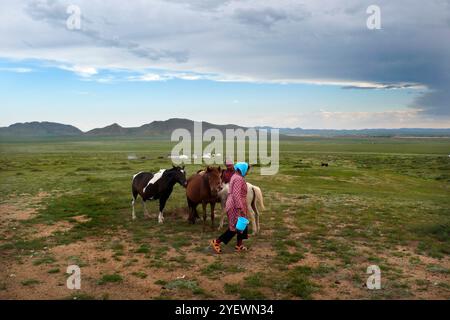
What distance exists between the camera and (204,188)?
12.8 meters

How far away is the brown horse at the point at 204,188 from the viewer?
12.2 meters

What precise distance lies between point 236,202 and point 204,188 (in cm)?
253

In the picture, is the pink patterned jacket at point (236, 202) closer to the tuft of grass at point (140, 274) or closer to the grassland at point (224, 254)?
the grassland at point (224, 254)

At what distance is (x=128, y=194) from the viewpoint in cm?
2039

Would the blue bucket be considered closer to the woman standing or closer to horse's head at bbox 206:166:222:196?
the woman standing

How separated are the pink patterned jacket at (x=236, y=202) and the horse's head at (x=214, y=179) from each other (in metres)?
1.38

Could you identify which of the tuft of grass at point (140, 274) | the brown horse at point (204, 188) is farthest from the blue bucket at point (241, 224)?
the tuft of grass at point (140, 274)

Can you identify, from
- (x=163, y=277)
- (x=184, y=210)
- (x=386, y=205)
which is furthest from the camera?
(x=386, y=205)

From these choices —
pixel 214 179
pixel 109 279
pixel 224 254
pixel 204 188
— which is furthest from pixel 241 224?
pixel 109 279

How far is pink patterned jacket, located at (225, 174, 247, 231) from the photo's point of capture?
34.4 ft

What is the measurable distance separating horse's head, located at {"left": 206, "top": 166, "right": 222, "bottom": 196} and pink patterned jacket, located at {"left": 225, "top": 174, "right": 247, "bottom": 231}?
1.38 meters

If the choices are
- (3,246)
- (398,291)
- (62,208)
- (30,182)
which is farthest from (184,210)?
(30,182)
